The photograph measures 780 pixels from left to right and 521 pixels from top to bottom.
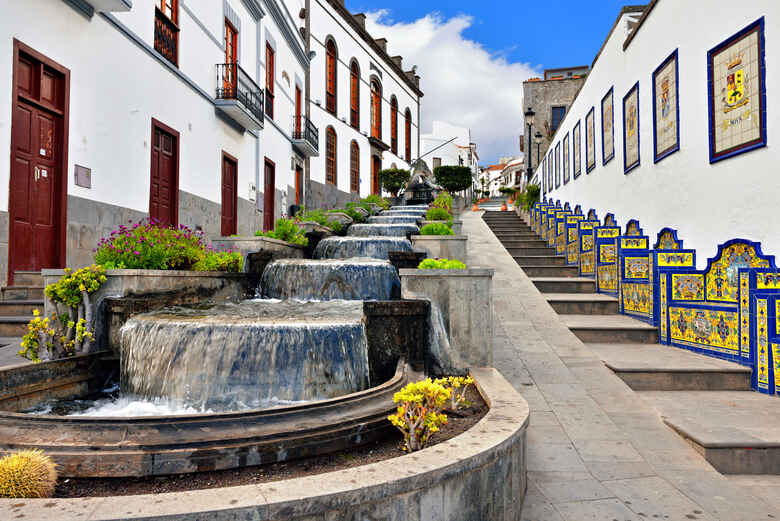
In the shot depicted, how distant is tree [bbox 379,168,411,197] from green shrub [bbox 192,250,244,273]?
21.8 metres

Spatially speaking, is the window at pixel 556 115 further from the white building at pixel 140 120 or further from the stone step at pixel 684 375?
the stone step at pixel 684 375

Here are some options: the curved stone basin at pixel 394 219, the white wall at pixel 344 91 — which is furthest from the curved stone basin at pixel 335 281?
the white wall at pixel 344 91

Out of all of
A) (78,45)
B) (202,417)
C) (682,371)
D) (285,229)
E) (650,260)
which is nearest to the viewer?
(202,417)

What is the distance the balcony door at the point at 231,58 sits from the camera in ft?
42.7

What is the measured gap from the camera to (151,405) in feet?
13.7

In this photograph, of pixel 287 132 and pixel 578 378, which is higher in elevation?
pixel 287 132

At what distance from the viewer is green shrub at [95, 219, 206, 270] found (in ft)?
19.4

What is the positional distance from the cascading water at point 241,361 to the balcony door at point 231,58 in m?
10.1

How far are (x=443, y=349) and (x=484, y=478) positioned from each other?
7.53ft

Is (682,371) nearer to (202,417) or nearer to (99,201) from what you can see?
(202,417)

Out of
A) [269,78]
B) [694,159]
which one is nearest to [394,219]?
[269,78]

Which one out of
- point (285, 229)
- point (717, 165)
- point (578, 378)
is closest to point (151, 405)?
point (578, 378)

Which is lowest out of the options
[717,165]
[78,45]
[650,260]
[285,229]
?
[650,260]

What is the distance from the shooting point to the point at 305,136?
64.2 ft
